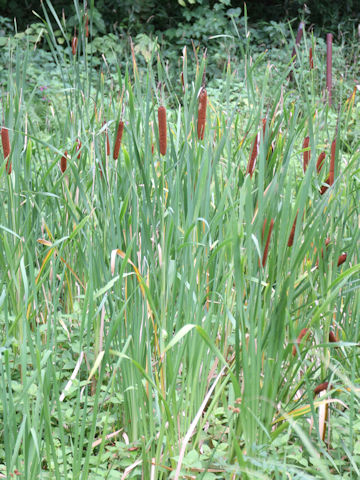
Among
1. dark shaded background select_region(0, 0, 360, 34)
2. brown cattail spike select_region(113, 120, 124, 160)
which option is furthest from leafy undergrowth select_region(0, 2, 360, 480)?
dark shaded background select_region(0, 0, 360, 34)

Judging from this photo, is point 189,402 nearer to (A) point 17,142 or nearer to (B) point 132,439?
(B) point 132,439

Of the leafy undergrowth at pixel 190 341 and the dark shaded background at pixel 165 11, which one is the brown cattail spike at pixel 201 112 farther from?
the dark shaded background at pixel 165 11

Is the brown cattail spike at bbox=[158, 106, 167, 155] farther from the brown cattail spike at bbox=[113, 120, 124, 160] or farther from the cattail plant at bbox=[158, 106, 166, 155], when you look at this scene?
the brown cattail spike at bbox=[113, 120, 124, 160]

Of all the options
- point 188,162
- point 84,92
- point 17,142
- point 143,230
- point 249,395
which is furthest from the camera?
point 84,92

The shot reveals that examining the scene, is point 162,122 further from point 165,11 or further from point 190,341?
point 165,11

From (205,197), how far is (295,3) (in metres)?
8.78

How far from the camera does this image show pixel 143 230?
5.18 ft

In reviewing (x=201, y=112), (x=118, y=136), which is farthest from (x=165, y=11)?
(x=118, y=136)

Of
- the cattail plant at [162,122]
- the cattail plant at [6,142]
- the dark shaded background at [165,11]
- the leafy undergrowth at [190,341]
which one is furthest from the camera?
the dark shaded background at [165,11]

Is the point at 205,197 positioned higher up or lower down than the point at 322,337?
higher up

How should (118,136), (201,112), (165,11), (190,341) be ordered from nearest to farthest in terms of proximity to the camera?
(190,341) < (118,136) < (201,112) < (165,11)

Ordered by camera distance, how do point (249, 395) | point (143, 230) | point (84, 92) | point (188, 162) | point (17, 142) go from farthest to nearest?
1. point (84, 92)
2. point (17, 142)
3. point (188, 162)
4. point (143, 230)
5. point (249, 395)

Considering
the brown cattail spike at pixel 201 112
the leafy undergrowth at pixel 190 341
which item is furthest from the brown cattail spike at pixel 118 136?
the brown cattail spike at pixel 201 112

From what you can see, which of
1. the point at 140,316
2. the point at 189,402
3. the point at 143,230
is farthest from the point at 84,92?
the point at 189,402
